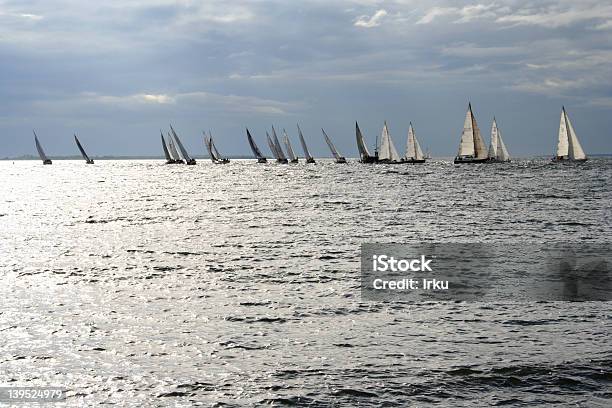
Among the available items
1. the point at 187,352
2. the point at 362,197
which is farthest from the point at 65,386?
the point at 362,197

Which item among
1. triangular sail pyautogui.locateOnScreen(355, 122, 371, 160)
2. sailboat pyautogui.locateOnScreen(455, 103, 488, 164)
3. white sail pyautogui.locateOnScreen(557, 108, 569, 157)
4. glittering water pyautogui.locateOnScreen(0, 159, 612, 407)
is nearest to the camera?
glittering water pyautogui.locateOnScreen(0, 159, 612, 407)

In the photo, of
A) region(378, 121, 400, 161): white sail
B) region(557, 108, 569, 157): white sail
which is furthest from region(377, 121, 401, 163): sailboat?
region(557, 108, 569, 157): white sail

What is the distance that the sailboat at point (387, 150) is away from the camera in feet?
549

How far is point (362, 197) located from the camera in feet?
229

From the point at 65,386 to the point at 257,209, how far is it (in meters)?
46.2

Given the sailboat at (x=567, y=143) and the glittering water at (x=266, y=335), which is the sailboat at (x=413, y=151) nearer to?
the sailboat at (x=567, y=143)

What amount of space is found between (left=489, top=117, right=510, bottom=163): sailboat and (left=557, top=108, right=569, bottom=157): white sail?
1350 centimetres

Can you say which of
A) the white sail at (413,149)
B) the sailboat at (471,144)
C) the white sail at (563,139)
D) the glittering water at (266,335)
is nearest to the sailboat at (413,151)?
the white sail at (413,149)

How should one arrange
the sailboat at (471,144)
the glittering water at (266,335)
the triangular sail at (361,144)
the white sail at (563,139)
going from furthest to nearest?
the triangular sail at (361,144), the white sail at (563,139), the sailboat at (471,144), the glittering water at (266,335)

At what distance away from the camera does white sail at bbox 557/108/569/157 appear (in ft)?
501

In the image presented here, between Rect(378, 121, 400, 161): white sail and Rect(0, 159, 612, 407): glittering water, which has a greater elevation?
Rect(378, 121, 400, 161): white sail

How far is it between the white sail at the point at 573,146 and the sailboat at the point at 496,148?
15.9 meters

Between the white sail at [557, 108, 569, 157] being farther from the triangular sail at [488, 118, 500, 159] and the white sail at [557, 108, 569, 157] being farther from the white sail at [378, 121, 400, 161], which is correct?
the white sail at [378, 121, 400, 161]

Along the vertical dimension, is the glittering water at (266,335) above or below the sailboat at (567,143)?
below
